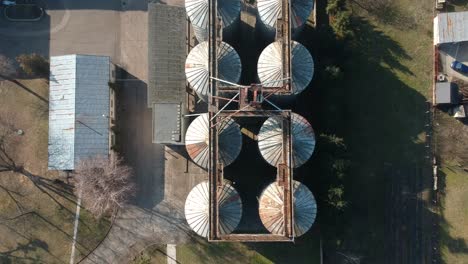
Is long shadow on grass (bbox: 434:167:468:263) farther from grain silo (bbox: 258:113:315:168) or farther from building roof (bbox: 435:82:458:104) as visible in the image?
grain silo (bbox: 258:113:315:168)

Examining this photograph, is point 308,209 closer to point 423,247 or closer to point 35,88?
point 423,247

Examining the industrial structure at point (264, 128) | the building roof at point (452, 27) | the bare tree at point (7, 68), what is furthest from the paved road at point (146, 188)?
the building roof at point (452, 27)

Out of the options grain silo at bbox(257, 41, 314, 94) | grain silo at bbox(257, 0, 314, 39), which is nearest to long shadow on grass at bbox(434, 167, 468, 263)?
grain silo at bbox(257, 41, 314, 94)

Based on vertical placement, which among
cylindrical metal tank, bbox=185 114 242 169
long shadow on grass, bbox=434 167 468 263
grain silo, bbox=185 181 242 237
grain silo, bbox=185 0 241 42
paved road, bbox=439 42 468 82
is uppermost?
grain silo, bbox=185 0 241 42

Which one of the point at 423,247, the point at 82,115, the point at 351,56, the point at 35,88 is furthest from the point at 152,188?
the point at 423,247

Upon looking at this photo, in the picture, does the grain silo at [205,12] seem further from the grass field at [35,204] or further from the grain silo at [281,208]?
the grass field at [35,204]

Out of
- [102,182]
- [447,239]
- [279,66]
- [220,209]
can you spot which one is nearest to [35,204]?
[102,182]

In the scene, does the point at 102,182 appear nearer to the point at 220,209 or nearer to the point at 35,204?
the point at 35,204

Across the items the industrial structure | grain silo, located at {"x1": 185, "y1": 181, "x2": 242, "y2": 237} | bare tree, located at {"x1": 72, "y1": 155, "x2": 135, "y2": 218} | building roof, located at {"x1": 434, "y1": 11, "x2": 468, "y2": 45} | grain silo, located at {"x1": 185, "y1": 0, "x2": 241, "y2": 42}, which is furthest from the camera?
building roof, located at {"x1": 434, "y1": 11, "x2": 468, "y2": 45}
